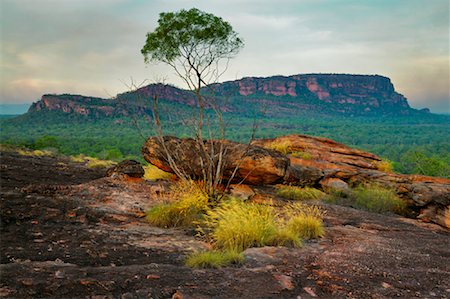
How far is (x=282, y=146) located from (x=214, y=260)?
483 inches

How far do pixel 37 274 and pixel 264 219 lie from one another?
425 cm

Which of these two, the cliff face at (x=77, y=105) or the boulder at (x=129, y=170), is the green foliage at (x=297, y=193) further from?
the cliff face at (x=77, y=105)

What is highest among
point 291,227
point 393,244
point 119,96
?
point 119,96

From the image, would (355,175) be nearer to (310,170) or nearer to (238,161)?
(310,170)

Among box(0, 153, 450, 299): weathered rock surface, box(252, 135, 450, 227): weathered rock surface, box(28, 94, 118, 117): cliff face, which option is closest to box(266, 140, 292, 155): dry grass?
box(252, 135, 450, 227): weathered rock surface

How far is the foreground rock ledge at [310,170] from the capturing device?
11.2 meters

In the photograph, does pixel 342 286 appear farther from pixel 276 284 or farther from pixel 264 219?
pixel 264 219

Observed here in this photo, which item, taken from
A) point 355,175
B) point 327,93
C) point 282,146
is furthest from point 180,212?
point 327,93

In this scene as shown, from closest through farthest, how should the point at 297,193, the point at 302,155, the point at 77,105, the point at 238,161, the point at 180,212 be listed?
the point at 180,212 → the point at 238,161 → the point at 297,193 → the point at 302,155 → the point at 77,105

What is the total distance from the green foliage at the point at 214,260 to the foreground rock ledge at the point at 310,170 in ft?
16.5

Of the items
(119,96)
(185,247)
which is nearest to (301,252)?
(185,247)

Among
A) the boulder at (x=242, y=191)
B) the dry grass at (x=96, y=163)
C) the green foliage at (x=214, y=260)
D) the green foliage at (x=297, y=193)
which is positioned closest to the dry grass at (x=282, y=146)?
the green foliage at (x=297, y=193)

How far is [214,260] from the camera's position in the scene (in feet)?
16.1

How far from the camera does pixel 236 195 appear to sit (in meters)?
11.0
